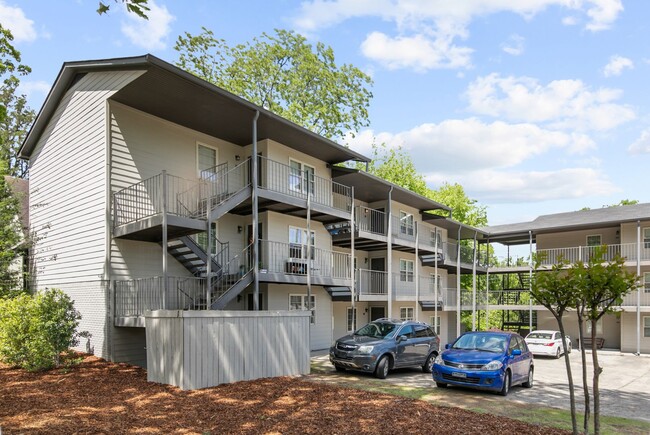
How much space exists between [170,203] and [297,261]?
18.8ft

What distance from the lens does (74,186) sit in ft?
54.0

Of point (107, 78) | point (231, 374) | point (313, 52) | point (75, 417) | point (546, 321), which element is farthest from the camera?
point (313, 52)

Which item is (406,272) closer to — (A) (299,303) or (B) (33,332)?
(A) (299,303)

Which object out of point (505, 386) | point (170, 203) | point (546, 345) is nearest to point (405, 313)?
point (546, 345)

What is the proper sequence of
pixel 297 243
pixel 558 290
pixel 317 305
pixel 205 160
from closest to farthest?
pixel 558 290
pixel 205 160
pixel 297 243
pixel 317 305

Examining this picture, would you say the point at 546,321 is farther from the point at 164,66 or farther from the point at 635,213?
the point at 164,66

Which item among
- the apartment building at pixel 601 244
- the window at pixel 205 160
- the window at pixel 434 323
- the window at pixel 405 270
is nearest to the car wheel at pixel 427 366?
the window at pixel 205 160

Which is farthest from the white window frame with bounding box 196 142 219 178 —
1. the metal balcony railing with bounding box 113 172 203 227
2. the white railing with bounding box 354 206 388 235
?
the white railing with bounding box 354 206 388 235

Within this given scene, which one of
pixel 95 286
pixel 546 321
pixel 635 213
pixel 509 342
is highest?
pixel 635 213

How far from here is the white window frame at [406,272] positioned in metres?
28.6

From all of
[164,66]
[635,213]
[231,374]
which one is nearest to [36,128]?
[164,66]

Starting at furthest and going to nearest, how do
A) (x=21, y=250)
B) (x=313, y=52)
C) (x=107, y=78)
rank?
(x=313, y=52) < (x=21, y=250) < (x=107, y=78)

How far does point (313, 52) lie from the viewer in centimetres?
3744

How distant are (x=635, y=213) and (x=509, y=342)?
20700mm
